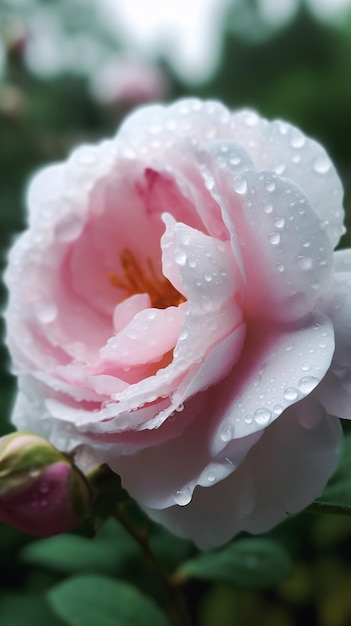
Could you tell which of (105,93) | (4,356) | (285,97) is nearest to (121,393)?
(4,356)

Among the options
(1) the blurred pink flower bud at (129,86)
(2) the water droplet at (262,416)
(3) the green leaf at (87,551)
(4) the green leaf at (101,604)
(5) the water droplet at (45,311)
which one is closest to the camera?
(2) the water droplet at (262,416)

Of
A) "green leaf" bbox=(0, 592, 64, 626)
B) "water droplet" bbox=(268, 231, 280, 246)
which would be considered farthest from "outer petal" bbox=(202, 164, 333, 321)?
"green leaf" bbox=(0, 592, 64, 626)

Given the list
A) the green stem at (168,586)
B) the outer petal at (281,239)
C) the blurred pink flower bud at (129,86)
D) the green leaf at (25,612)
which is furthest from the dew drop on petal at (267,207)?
the blurred pink flower bud at (129,86)

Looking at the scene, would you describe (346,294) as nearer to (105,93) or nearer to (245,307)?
(245,307)

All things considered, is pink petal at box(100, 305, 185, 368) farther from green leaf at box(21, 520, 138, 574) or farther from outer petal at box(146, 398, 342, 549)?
green leaf at box(21, 520, 138, 574)

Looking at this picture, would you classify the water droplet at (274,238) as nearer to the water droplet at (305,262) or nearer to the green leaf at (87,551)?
the water droplet at (305,262)

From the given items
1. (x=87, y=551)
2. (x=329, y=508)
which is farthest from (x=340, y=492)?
(x=87, y=551)

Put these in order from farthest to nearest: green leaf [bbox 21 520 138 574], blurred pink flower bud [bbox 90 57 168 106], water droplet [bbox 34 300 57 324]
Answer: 1. blurred pink flower bud [bbox 90 57 168 106]
2. green leaf [bbox 21 520 138 574]
3. water droplet [bbox 34 300 57 324]
